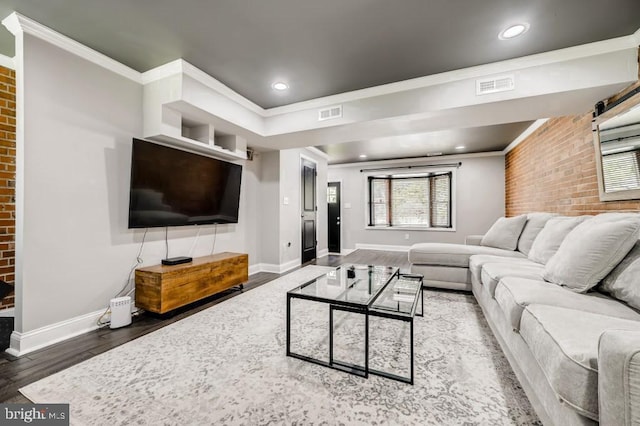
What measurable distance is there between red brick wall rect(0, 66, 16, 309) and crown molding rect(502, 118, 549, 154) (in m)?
6.01

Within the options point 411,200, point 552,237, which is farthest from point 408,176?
point 552,237

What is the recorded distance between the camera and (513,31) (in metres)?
2.16

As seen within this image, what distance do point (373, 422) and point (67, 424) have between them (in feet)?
5.00

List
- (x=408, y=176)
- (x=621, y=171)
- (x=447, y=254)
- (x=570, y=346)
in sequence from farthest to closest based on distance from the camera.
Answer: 1. (x=408, y=176)
2. (x=447, y=254)
3. (x=621, y=171)
4. (x=570, y=346)

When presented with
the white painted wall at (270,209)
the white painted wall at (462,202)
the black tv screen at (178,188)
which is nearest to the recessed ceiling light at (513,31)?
the black tv screen at (178,188)

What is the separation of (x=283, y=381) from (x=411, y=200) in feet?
20.5

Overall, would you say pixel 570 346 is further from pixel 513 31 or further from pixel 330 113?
pixel 330 113

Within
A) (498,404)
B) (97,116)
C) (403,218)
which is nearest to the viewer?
(498,404)

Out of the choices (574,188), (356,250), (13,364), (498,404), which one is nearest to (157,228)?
(13,364)

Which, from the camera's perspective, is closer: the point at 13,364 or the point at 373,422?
the point at 373,422

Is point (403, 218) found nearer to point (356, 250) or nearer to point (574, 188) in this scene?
point (356, 250)

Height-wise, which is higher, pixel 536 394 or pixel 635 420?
pixel 635 420

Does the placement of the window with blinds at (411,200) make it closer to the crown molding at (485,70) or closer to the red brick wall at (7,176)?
the crown molding at (485,70)

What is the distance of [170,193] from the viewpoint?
9.86ft
